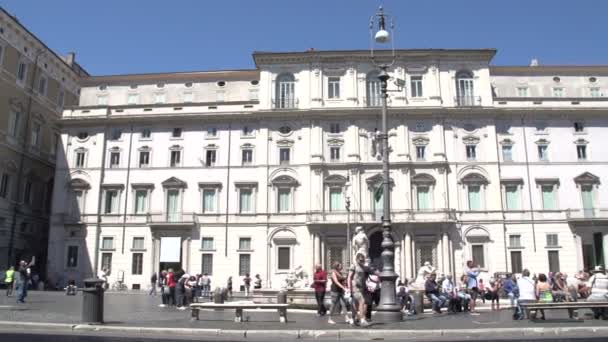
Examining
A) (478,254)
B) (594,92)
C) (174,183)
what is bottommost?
(478,254)

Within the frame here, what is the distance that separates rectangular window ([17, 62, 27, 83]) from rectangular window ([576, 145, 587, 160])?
42.9 meters

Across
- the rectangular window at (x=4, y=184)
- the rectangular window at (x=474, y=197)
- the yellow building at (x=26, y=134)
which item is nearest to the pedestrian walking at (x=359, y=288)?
the rectangular window at (x=474, y=197)

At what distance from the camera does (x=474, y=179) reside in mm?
41094

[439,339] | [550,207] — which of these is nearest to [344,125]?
[550,207]

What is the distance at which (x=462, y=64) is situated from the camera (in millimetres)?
43250

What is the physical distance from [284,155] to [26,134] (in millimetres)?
20366

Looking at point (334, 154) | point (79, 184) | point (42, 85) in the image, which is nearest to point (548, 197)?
point (334, 154)

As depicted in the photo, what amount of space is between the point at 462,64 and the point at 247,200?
64.8 ft

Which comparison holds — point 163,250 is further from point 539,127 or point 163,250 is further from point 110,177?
point 539,127

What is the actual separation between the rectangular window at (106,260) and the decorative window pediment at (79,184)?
5462mm

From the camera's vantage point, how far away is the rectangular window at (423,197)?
4101 cm

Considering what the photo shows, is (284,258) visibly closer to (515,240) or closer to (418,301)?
(515,240)

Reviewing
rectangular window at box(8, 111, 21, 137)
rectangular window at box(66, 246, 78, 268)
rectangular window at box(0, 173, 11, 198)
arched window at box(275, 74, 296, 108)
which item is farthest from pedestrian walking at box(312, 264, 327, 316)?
rectangular window at box(8, 111, 21, 137)

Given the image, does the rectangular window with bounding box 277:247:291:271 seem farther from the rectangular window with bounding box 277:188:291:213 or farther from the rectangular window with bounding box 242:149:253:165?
the rectangular window with bounding box 242:149:253:165
